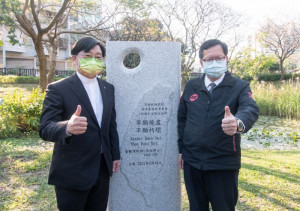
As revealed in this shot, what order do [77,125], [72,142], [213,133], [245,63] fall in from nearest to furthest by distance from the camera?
[77,125] < [72,142] < [213,133] < [245,63]

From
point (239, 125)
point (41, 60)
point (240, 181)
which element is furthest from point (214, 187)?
point (41, 60)

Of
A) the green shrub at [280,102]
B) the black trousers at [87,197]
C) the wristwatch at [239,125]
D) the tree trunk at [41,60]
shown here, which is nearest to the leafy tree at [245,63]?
the green shrub at [280,102]

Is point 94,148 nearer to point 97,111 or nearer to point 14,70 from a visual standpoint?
point 97,111

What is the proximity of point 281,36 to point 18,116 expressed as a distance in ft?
71.6

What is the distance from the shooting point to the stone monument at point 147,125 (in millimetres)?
2533

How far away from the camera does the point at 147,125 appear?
258cm

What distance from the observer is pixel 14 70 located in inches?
840

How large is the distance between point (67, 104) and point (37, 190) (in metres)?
2.18

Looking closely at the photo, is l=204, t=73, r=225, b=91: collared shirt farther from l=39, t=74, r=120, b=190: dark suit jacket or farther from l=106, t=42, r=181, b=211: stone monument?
l=39, t=74, r=120, b=190: dark suit jacket

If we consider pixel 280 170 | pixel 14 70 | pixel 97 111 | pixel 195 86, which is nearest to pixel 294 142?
pixel 280 170

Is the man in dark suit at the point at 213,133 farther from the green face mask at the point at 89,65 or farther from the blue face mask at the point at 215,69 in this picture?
the green face mask at the point at 89,65

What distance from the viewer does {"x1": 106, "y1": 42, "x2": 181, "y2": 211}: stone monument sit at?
2533mm

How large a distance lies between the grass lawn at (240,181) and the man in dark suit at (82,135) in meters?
1.42

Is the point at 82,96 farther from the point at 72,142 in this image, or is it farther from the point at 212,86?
the point at 212,86
